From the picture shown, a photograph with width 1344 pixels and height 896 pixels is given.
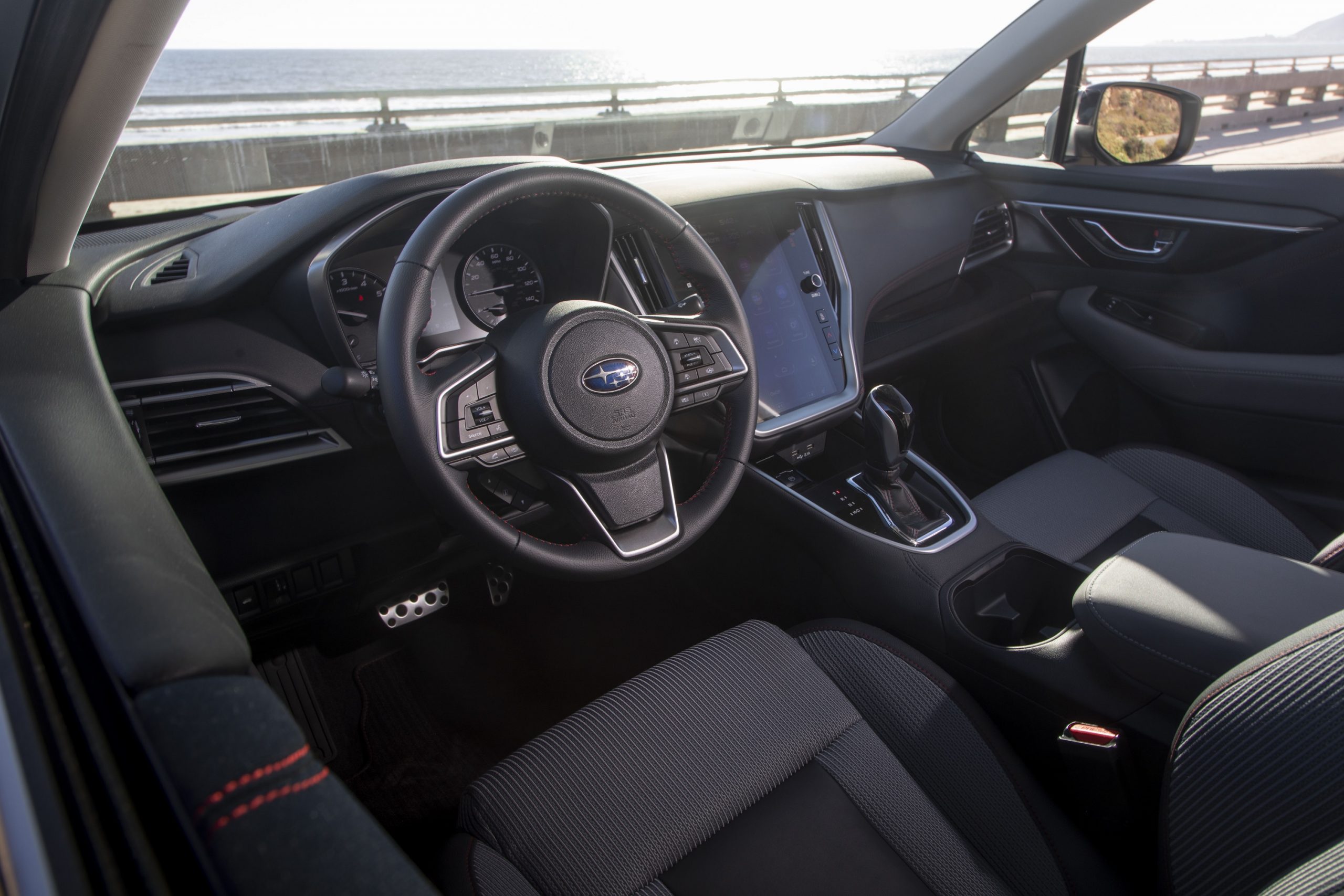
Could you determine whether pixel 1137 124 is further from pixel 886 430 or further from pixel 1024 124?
pixel 886 430

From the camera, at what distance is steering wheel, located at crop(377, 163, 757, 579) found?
3.92 ft

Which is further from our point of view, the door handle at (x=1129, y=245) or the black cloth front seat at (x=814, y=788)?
the door handle at (x=1129, y=245)

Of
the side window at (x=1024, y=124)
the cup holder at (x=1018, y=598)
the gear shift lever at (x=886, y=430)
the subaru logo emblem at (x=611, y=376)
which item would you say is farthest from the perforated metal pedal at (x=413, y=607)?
the side window at (x=1024, y=124)

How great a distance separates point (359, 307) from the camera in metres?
1.45

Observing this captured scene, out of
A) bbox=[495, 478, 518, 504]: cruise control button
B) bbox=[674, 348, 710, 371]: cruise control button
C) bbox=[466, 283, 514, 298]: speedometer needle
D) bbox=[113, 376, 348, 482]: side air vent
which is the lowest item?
bbox=[495, 478, 518, 504]: cruise control button

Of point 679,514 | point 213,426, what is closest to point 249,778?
point 679,514

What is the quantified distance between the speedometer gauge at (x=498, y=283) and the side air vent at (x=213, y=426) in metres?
0.35

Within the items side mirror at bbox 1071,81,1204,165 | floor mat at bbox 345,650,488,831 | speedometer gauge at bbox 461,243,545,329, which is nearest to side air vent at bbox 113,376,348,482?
speedometer gauge at bbox 461,243,545,329

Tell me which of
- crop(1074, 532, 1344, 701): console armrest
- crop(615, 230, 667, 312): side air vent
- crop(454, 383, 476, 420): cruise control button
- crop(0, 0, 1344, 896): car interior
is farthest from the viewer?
crop(615, 230, 667, 312): side air vent

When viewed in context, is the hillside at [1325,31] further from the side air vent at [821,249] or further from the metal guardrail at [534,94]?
the side air vent at [821,249]

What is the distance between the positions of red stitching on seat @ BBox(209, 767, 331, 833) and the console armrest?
1131mm

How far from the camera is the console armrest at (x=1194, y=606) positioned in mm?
1145

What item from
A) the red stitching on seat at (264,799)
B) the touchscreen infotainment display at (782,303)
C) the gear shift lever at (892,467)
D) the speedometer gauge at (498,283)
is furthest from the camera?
the touchscreen infotainment display at (782,303)

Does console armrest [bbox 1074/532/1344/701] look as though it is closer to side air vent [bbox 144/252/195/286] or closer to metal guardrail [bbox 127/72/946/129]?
side air vent [bbox 144/252/195/286]
